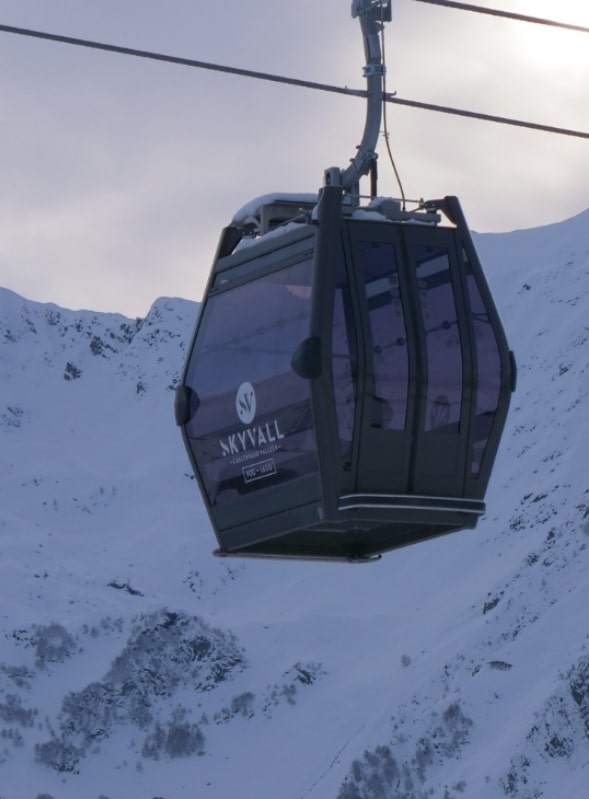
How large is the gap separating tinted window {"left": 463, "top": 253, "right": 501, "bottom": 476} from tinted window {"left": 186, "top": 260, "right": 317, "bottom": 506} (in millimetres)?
1151

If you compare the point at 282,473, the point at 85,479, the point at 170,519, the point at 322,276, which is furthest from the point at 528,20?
the point at 85,479

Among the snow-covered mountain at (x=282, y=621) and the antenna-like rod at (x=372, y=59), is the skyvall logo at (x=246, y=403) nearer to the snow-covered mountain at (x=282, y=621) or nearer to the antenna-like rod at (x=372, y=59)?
the antenna-like rod at (x=372, y=59)

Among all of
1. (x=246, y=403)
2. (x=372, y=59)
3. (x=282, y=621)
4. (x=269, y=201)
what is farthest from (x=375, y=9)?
(x=282, y=621)

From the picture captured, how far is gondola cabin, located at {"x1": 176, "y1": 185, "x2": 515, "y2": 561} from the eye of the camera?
35.6 ft

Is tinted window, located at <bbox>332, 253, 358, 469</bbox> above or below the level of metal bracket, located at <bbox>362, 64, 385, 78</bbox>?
below

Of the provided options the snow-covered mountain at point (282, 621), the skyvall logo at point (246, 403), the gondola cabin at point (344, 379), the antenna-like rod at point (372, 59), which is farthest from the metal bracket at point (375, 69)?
the snow-covered mountain at point (282, 621)

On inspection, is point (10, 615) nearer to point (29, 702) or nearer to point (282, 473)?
point (29, 702)

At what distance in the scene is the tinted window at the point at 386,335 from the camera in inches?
430

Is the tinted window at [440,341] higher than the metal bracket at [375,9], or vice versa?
the metal bracket at [375,9]

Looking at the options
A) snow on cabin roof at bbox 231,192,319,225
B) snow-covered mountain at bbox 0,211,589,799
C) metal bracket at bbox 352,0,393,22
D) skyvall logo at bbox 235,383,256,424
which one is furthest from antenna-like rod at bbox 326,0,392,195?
snow-covered mountain at bbox 0,211,589,799

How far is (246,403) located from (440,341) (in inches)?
49.0

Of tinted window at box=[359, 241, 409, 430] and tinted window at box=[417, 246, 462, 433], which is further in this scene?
tinted window at box=[417, 246, 462, 433]

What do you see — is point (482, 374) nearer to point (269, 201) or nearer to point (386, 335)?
point (386, 335)

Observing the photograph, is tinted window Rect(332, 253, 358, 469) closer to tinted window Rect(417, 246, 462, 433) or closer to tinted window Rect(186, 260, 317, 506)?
tinted window Rect(186, 260, 317, 506)
